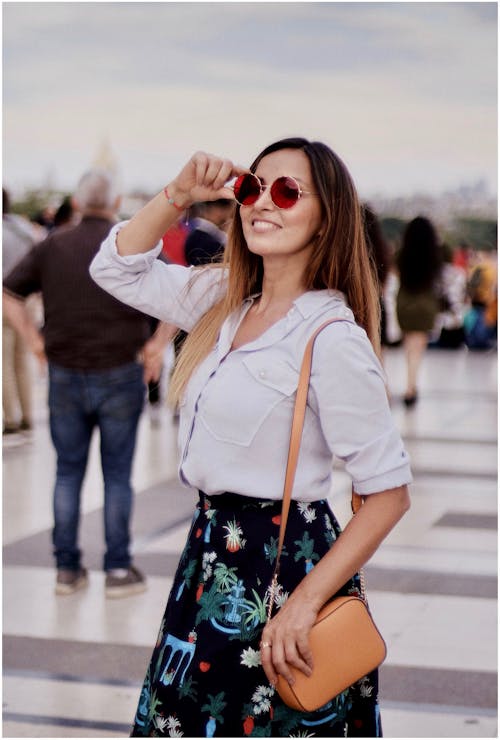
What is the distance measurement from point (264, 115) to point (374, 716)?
72.8 ft

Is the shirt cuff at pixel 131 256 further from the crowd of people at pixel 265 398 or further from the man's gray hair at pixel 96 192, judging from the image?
the man's gray hair at pixel 96 192

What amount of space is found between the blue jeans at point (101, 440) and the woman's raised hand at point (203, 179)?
325 cm

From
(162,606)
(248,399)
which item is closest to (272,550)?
(248,399)

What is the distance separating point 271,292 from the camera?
2.63 meters

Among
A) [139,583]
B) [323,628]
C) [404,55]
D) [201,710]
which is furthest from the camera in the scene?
[404,55]

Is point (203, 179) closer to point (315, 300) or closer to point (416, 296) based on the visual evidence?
point (315, 300)

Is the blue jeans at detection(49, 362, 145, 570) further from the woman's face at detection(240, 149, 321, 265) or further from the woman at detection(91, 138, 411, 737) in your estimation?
the woman's face at detection(240, 149, 321, 265)

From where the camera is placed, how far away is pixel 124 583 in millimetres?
5977

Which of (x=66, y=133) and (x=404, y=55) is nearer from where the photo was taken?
(x=404, y=55)

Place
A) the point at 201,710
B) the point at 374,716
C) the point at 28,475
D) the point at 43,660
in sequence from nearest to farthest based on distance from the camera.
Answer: the point at 201,710, the point at 374,716, the point at 43,660, the point at 28,475

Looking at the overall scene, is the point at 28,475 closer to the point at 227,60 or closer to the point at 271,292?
the point at 271,292

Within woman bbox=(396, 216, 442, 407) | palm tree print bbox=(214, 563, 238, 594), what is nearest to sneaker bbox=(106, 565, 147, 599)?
palm tree print bbox=(214, 563, 238, 594)

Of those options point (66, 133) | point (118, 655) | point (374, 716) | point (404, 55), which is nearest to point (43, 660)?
point (118, 655)

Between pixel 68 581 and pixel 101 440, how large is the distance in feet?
2.31
